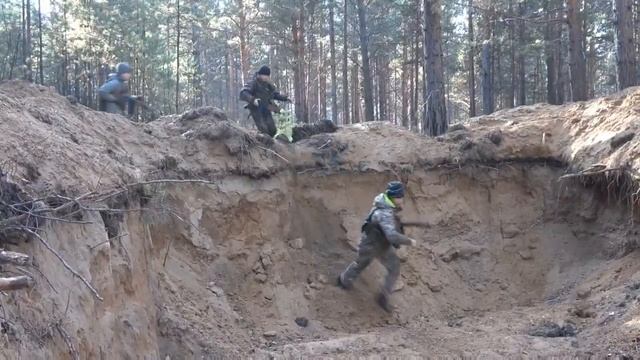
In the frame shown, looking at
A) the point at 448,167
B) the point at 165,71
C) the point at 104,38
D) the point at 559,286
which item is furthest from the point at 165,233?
the point at 165,71

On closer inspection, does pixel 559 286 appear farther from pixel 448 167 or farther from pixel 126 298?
pixel 126 298

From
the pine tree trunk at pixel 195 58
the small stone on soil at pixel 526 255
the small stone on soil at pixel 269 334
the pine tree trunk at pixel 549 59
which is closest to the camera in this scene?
the small stone on soil at pixel 269 334

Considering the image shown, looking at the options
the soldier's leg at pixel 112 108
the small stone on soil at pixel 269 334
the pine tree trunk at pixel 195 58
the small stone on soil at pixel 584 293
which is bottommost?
Answer: the small stone on soil at pixel 269 334

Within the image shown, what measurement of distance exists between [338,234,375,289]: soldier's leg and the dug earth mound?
1.01 feet

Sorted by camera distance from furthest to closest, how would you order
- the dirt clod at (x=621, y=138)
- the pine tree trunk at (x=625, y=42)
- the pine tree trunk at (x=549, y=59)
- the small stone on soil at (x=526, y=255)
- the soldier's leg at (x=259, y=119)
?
the pine tree trunk at (x=549, y=59), the pine tree trunk at (x=625, y=42), the soldier's leg at (x=259, y=119), the small stone on soil at (x=526, y=255), the dirt clod at (x=621, y=138)

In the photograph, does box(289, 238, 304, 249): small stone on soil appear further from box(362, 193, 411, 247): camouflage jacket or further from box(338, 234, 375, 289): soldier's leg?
box(362, 193, 411, 247): camouflage jacket

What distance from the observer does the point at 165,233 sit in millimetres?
8438

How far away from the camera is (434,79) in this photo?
1331cm

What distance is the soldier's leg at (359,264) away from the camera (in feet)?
30.5

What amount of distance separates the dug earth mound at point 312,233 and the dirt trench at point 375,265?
0.09 ft

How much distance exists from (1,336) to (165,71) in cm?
3067

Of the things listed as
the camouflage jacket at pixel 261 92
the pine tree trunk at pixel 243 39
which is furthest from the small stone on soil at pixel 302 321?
the pine tree trunk at pixel 243 39

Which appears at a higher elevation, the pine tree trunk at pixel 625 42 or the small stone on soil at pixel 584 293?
the pine tree trunk at pixel 625 42

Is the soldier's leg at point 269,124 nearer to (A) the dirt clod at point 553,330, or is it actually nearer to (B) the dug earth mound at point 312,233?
(B) the dug earth mound at point 312,233
